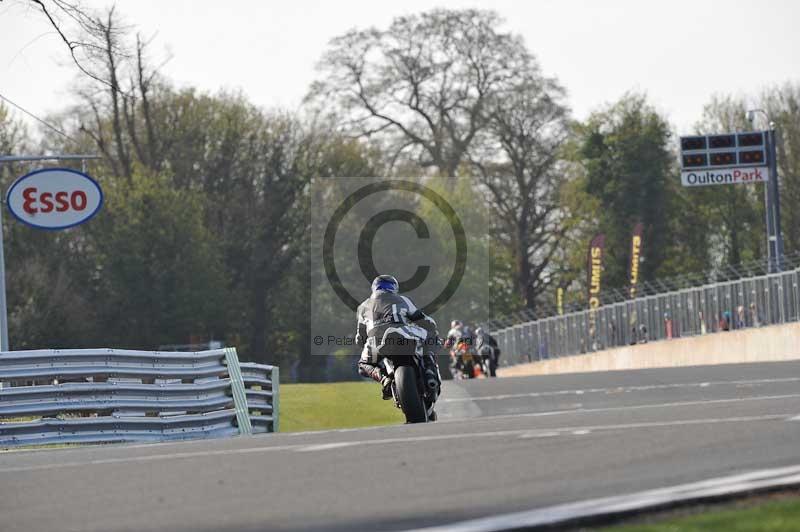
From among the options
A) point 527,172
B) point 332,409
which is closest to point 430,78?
point 527,172

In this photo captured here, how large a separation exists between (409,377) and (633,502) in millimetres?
7752

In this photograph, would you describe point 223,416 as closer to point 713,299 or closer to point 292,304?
point 713,299

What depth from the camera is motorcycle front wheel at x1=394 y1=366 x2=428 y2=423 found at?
15352 millimetres

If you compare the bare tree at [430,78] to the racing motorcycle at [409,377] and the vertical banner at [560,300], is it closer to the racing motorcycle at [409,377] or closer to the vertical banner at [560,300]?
the vertical banner at [560,300]

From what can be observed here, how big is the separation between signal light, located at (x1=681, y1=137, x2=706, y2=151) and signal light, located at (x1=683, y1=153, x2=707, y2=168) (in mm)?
242

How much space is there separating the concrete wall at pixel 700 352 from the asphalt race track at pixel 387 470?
25.9m

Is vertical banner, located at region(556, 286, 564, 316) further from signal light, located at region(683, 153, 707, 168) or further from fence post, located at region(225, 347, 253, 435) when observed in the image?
fence post, located at region(225, 347, 253, 435)

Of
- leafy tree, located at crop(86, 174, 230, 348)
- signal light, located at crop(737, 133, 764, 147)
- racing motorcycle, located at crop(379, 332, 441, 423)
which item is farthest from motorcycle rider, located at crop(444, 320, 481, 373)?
racing motorcycle, located at crop(379, 332, 441, 423)

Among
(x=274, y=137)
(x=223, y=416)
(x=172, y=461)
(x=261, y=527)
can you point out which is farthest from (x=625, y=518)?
(x=274, y=137)

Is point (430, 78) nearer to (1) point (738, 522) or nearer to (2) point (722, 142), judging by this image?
(2) point (722, 142)

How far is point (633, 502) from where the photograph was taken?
7.69 meters

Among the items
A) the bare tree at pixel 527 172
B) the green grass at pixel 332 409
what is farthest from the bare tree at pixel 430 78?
the green grass at pixel 332 409

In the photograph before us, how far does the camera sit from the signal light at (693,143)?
4719cm

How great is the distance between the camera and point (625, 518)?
735 centimetres
